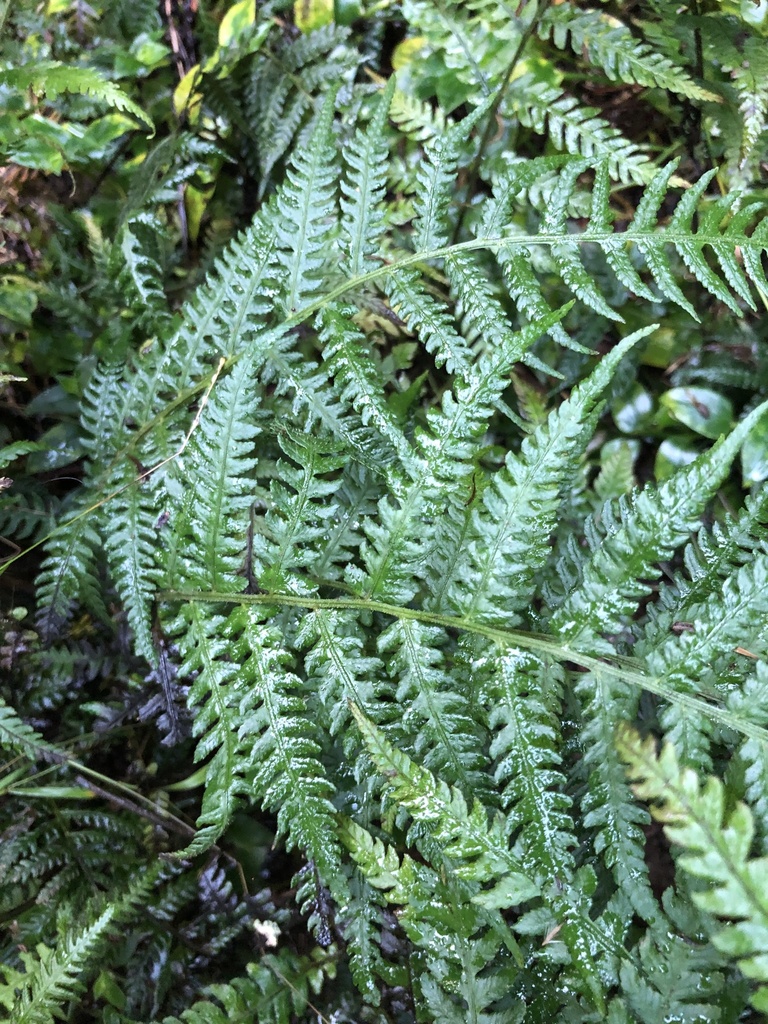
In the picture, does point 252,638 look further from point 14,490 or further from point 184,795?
point 14,490

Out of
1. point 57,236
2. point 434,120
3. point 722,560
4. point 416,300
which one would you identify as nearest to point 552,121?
point 434,120

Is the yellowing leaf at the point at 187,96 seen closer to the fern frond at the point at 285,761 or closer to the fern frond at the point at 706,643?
the fern frond at the point at 285,761

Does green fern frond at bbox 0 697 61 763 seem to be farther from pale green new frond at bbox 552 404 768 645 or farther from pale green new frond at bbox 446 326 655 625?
pale green new frond at bbox 552 404 768 645

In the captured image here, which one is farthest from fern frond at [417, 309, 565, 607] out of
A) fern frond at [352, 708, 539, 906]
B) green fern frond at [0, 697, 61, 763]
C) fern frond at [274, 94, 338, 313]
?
green fern frond at [0, 697, 61, 763]

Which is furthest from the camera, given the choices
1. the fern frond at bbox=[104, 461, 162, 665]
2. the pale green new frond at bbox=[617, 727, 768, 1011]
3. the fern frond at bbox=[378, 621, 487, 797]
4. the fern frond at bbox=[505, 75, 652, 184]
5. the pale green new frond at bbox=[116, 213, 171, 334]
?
the pale green new frond at bbox=[116, 213, 171, 334]

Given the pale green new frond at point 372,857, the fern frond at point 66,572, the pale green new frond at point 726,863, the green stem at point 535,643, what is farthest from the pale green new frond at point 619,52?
the pale green new frond at point 372,857

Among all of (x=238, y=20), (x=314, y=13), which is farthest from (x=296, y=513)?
(x=314, y=13)

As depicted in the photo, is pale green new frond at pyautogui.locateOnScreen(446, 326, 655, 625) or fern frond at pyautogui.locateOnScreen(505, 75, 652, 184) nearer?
pale green new frond at pyautogui.locateOnScreen(446, 326, 655, 625)

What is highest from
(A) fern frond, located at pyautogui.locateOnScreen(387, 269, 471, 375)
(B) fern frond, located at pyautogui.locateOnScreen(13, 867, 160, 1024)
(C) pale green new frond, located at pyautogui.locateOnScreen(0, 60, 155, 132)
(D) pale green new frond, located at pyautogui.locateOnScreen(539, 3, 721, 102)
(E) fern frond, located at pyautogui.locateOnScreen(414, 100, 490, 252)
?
(D) pale green new frond, located at pyautogui.locateOnScreen(539, 3, 721, 102)
